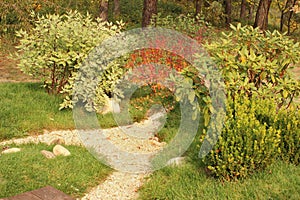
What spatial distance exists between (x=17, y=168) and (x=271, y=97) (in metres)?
4.59

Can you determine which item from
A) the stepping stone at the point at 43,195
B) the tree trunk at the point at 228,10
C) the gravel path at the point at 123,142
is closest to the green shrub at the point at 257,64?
the gravel path at the point at 123,142

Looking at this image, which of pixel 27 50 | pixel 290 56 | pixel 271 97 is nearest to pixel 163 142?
pixel 271 97

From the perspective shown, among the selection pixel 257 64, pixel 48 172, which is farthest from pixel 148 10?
pixel 48 172

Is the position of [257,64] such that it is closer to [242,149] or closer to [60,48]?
[242,149]

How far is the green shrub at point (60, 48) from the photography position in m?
9.84

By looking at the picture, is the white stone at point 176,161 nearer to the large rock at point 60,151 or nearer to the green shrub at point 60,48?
the large rock at point 60,151

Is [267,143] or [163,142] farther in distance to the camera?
[163,142]

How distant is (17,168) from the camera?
636 cm

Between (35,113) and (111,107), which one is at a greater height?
(111,107)

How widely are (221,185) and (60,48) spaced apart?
6032 millimetres

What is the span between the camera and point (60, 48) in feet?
33.2

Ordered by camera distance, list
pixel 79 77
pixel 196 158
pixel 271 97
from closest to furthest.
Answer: pixel 196 158, pixel 271 97, pixel 79 77

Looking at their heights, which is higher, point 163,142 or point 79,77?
point 79,77

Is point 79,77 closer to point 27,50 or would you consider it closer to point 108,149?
point 27,50
